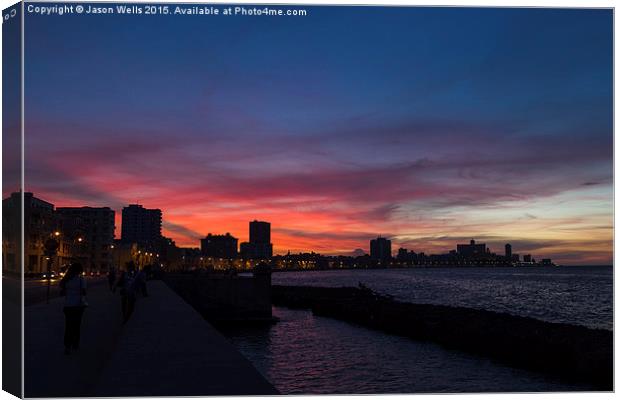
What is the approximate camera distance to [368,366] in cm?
2808

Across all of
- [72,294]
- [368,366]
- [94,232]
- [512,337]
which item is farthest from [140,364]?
[94,232]

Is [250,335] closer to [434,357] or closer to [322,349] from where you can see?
[322,349]

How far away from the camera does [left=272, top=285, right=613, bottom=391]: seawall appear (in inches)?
939

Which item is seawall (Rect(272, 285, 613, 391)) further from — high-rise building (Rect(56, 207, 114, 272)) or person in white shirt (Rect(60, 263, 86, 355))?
high-rise building (Rect(56, 207, 114, 272))

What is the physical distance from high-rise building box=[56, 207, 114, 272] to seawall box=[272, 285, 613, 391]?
104 meters

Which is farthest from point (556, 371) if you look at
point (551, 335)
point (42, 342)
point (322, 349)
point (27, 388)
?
point (27, 388)

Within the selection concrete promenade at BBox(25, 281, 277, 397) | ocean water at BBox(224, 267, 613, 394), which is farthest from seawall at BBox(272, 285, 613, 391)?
concrete promenade at BBox(25, 281, 277, 397)

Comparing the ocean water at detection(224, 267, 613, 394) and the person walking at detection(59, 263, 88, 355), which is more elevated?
the person walking at detection(59, 263, 88, 355)

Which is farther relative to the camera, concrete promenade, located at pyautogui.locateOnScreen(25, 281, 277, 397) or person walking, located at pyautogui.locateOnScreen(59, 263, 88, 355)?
person walking, located at pyautogui.locateOnScreen(59, 263, 88, 355)

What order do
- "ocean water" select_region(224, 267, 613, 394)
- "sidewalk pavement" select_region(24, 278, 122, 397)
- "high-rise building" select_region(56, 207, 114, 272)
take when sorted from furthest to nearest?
"high-rise building" select_region(56, 207, 114, 272), "ocean water" select_region(224, 267, 613, 394), "sidewalk pavement" select_region(24, 278, 122, 397)

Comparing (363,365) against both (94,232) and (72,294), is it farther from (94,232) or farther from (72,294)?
(94,232)

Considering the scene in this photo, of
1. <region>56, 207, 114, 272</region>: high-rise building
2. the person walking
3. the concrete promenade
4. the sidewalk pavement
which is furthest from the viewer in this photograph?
<region>56, 207, 114, 272</region>: high-rise building

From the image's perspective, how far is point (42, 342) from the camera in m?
13.7

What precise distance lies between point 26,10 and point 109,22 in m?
1.31
